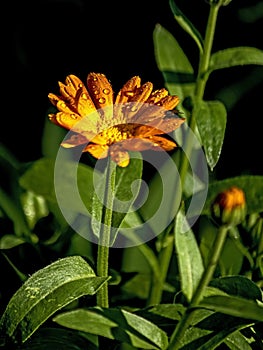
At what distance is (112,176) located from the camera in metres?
1.06

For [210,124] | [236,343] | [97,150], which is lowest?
[236,343]

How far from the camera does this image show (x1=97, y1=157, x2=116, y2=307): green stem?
1.04 meters

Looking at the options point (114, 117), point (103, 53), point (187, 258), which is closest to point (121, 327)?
point (187, 258)

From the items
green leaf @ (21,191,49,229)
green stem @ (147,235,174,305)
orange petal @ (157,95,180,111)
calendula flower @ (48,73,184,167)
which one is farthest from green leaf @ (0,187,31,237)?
orange petal @ (157,95,180,111)

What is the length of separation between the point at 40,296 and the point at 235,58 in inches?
18.3

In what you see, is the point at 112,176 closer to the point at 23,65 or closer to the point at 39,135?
the point at 39,135

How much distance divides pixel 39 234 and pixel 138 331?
1.70 ft

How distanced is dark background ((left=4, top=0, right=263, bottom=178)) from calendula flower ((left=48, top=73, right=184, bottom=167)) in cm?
64

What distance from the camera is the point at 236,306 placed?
897 mm

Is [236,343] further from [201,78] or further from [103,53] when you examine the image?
[103,53]

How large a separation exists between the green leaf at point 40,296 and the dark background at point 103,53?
2.41 feet

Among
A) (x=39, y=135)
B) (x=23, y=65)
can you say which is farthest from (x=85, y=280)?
(x=23, y=65)

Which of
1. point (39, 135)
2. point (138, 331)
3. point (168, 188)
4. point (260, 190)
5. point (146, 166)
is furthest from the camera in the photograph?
point (39, 135)

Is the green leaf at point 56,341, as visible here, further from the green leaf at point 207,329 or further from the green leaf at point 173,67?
the green leaf at point 173,67
